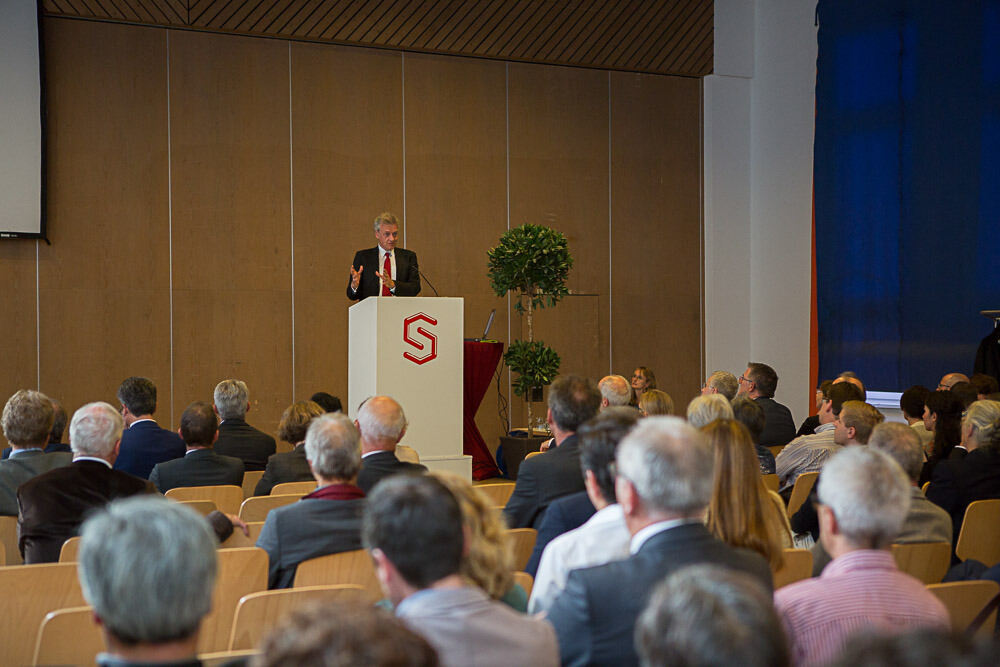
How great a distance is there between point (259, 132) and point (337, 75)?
3.17 feet

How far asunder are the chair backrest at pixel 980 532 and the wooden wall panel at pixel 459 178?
627 centimetres

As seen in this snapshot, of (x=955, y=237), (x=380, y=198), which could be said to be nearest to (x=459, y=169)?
(x=380, y=198)

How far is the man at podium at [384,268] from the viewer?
704 cm

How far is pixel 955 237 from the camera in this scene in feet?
28.1

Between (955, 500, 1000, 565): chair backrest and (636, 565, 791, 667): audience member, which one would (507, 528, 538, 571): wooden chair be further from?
(636, 565, 791, 667): audience member

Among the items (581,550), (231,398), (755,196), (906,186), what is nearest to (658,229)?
(755,196)

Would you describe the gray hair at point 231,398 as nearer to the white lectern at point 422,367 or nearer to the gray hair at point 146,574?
the white lectern at point 422,367

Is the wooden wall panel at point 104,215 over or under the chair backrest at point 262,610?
over

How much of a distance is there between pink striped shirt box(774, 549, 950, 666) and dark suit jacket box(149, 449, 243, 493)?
321 cm

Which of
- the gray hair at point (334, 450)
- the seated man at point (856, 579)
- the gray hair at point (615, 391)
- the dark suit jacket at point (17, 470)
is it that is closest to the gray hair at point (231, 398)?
the dark suit jacket at point (17, 470)

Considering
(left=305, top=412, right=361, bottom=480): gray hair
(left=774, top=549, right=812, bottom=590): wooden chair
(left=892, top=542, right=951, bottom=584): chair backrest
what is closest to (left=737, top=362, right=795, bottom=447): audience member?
(left=892, top=542, right=951, bottom=584): chair backrest

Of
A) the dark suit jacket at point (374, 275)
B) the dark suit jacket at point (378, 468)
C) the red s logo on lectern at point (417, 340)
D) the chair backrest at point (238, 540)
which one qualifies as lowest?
the chair backrest at point (238, 540)

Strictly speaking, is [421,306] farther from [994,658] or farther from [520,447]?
[994,658]

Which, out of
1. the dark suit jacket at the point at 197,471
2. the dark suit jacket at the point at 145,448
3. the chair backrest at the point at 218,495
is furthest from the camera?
the dark suit jacket at the point at 145,448
